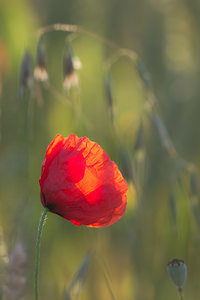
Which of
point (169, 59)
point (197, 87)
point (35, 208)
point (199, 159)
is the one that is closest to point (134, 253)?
point (35, 208)

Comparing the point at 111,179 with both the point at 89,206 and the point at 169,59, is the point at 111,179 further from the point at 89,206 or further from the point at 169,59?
the point at 169,59

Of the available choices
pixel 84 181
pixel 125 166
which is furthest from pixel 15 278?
pixel 125 166

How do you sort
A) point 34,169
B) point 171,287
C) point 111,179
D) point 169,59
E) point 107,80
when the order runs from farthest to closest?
point 169,59 < point 171,287 < point 34,169 < point 107,80 < point 111,179

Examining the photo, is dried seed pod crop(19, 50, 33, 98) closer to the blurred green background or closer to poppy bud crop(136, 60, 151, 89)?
the blurred green background

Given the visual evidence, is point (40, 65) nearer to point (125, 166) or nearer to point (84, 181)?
point (125, 166)

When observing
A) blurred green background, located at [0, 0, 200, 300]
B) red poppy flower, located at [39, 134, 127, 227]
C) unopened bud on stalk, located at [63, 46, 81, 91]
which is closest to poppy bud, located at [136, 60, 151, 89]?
blurred green background, located at [0, 0, 200, 300]

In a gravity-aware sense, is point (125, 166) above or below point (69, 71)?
below

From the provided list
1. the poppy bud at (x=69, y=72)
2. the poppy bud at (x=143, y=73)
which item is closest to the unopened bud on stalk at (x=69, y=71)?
the poppy bud at (x=69, y=72)
